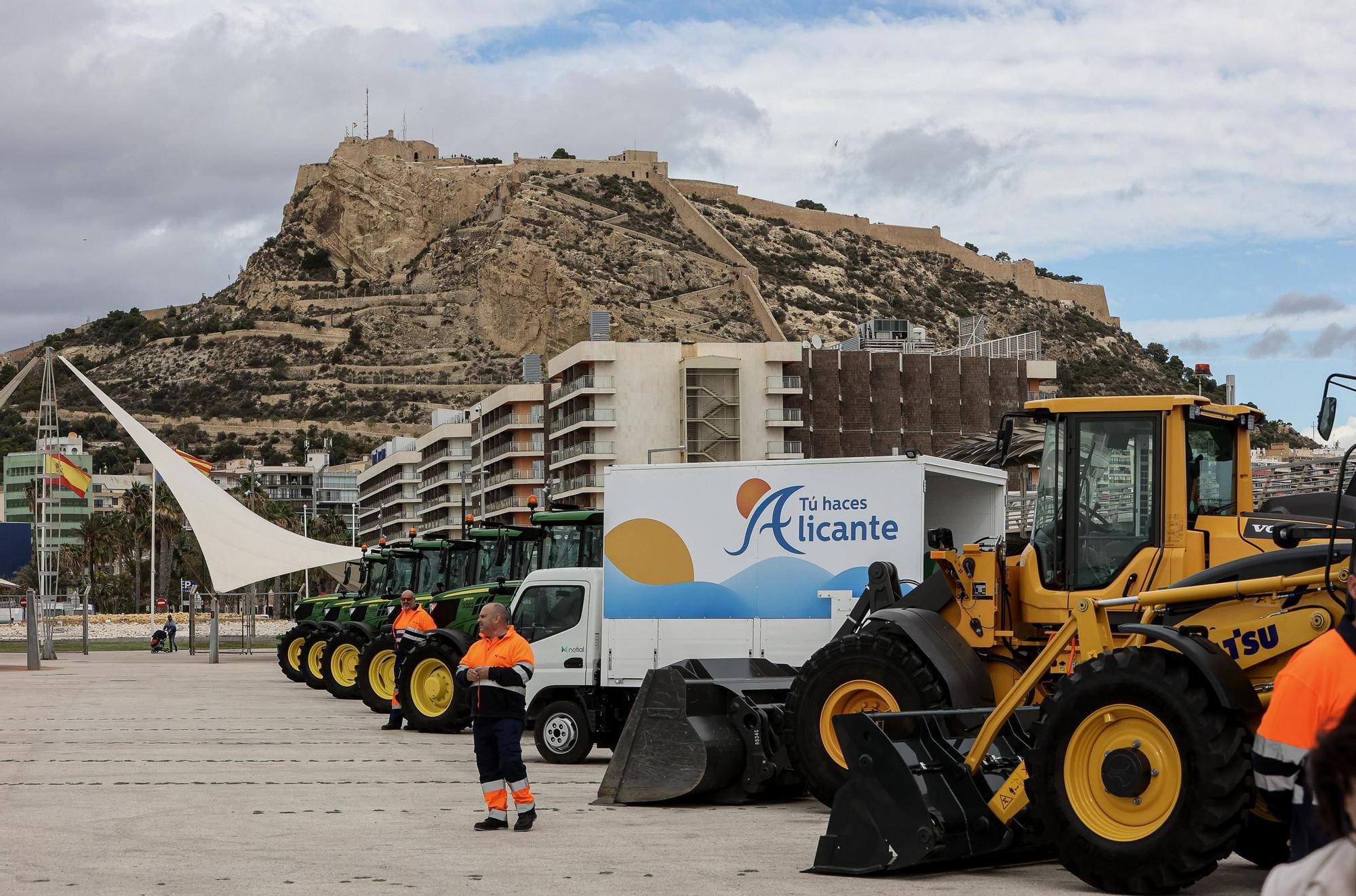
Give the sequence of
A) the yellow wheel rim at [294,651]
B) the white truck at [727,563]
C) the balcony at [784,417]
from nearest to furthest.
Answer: the white truck at [727,563] < the yellow wheel rim at [294,651] < the balcony at [784,417]

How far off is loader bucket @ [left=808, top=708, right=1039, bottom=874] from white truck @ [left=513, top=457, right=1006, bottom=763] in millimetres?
5727

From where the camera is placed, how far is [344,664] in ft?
98.0

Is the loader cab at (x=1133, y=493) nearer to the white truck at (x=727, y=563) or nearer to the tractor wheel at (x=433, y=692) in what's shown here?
the white truck at (x=727, y=563)

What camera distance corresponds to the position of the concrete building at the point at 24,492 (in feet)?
563

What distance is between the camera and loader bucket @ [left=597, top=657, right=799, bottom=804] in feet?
42.3

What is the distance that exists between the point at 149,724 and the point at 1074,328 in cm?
16765

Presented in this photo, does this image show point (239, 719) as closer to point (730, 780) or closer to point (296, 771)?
point (296, 771)

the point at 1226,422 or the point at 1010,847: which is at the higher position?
the point at 1226,422

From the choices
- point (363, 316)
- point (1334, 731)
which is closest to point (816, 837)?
point (1334, 731)

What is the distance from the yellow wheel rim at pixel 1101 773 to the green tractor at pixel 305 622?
23.3 m

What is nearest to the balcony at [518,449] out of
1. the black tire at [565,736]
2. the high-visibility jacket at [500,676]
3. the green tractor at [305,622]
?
the green tractor at [305,622]

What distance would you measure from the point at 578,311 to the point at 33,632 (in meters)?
130

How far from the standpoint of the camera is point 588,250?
17975 cm

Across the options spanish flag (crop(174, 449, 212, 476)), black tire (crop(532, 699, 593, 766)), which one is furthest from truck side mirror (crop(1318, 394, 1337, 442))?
spanish flag (crop(174, 449, 212, 476))
